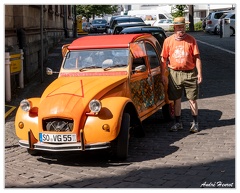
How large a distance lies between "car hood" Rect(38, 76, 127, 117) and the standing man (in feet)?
3.76

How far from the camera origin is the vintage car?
21.7 feet

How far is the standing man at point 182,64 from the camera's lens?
8.30 m

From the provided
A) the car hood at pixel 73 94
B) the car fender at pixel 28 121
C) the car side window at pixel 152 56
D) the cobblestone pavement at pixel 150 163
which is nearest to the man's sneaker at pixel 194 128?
the cobblestone pavement at pixel 150 163

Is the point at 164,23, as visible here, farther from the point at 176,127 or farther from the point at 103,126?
the point at 103,126

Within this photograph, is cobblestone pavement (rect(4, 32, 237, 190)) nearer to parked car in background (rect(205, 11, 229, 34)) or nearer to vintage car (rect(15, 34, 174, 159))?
vintage car (rect(15, 34, 174, 159))

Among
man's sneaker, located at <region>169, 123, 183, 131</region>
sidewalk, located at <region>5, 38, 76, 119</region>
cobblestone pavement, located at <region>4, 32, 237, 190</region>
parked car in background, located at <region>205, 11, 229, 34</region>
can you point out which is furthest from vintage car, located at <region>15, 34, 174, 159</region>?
parked car in background, located at <region>205, 11, 229, 34</region>

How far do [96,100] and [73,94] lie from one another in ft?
1.42

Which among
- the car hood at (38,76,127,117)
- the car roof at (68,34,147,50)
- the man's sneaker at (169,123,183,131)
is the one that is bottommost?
the man's sneaker at (169,123,183,131)

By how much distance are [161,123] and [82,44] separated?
7.54ft

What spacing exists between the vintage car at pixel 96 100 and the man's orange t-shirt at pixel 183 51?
1.56ft

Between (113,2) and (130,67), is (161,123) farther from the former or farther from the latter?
(113,2)

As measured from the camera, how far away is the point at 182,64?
834 centimetres

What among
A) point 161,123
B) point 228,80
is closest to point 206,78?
point 228,80

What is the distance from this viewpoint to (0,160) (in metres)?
6.36
